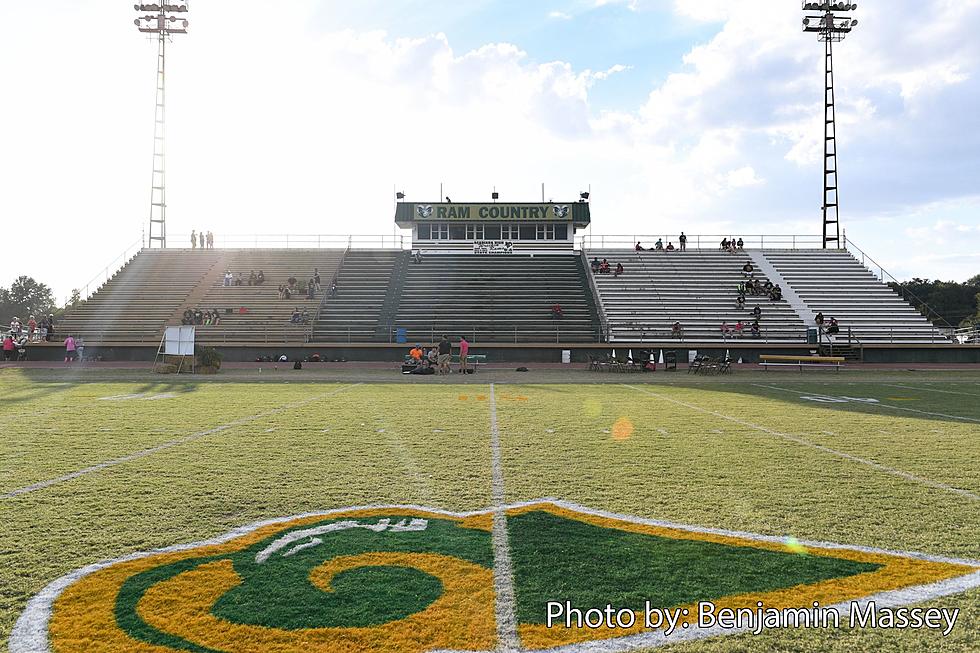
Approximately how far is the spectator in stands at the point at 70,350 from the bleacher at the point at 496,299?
48.0 feet

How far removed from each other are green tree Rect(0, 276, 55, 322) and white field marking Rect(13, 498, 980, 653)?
12202 centimetres

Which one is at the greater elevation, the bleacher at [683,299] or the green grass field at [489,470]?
the bleacher at [683,299]

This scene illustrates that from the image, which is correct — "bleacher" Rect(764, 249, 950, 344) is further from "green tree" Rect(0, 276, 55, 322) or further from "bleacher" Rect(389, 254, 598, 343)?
"green tree" Rect(0, 276, 55, 322)

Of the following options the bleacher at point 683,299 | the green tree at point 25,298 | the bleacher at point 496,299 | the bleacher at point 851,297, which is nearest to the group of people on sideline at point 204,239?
the bleacher at point 496,299

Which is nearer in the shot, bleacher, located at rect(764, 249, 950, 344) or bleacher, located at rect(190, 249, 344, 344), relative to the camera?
bleacher, located at rect(190, 249, 344, 344)

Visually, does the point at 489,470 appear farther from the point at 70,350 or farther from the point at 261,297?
the point at 261,297

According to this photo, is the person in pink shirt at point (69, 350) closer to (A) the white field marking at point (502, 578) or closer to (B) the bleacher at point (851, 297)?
(A) the white field marking at point (502, 578)

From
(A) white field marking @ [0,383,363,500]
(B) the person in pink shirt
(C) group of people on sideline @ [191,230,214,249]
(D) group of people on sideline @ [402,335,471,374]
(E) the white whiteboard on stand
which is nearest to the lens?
(A) white field marking @ [0,383,363,500]

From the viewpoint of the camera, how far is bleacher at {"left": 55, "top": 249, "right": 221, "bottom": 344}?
34344mm

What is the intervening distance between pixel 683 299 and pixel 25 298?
114485 millimetres

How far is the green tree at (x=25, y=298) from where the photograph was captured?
4210 inches

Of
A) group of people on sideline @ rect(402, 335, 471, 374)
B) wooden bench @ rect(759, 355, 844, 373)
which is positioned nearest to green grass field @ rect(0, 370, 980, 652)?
group of people on sideline @ rect(402, 335, 471, 374)

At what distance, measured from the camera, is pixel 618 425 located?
34.3ft

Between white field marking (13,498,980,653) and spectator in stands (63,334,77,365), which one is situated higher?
spectator in stands (63,334,77,365)
